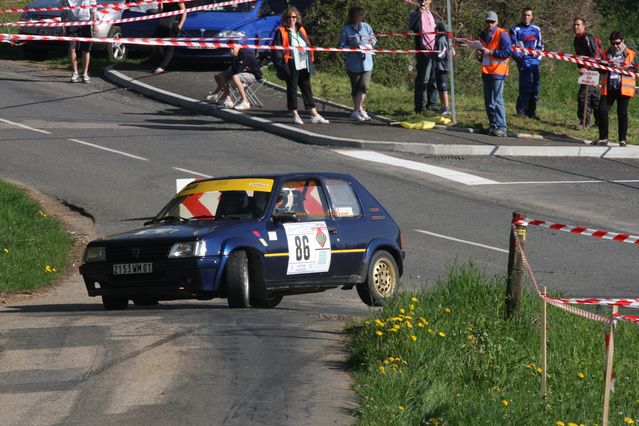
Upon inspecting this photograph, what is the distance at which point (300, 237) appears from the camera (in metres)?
13.5

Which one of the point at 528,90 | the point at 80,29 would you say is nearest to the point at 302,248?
the point at 528,90

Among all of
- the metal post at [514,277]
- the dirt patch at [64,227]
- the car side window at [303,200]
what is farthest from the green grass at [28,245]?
the metal post at [514,277]

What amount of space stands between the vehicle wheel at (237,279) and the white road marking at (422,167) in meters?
9.52

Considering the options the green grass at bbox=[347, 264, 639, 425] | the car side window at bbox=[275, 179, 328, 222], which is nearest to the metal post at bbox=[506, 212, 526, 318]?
the green grass at bbox=[347, 264, 639, 425]

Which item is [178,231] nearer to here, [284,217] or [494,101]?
[284,217]

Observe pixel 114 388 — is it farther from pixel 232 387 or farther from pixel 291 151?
pixel 291 151

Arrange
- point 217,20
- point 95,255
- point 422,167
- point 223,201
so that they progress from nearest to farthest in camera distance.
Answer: point 95,255 < point 223,201 < point 422,167 < point 217,20

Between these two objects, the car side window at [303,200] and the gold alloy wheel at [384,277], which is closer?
the car side window at [303,200]

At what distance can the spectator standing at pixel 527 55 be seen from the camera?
86.0 feet

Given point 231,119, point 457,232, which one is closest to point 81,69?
point 231,119

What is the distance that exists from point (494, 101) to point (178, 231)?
42.7 ft

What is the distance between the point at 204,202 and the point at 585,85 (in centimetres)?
1341

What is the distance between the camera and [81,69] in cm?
3134

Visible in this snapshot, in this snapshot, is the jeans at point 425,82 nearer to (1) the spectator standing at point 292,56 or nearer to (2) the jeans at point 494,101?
(2) the jeans at point 494,101
